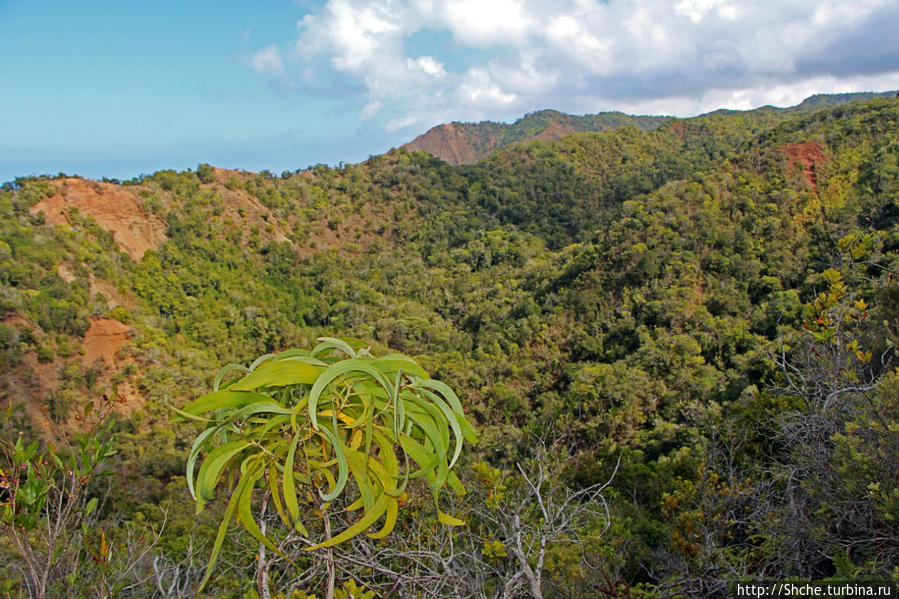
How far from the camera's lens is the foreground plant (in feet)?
3.43

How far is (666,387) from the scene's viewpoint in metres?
19.3

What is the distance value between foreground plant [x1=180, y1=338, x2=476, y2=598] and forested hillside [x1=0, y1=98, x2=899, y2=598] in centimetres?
35

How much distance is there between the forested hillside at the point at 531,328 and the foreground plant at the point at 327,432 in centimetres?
35

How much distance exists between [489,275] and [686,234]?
15.5 m

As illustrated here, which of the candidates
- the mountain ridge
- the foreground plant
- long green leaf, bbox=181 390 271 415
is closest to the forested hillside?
the foreground plant

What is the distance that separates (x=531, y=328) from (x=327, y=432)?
26570 mm

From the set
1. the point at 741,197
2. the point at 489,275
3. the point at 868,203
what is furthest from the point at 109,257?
the point at 868,203

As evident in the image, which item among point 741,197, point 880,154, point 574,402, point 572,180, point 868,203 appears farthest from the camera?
point 572,180

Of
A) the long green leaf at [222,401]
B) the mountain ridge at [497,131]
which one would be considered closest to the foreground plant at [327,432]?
the long green leaf at [222,401]

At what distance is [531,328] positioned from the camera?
1070 inches

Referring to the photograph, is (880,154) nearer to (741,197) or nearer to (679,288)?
(741,197)

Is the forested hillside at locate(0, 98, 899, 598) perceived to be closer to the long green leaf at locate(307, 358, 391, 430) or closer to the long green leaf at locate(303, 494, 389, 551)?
the long green leaf at locate(303, 494, 389, 551)

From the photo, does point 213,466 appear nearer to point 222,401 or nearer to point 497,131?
point 222,401

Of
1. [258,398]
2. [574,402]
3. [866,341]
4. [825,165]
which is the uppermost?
[825,165]
